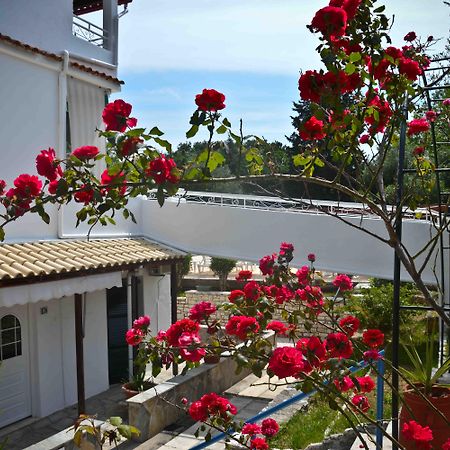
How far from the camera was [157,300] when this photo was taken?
18203 millimetres

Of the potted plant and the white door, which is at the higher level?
the potted plant

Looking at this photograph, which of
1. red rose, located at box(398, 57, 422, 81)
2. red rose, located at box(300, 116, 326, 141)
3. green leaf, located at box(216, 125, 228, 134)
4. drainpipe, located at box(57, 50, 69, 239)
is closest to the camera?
green leaf, located at box(216, 125, 228, 134)

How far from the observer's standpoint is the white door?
1287 cm

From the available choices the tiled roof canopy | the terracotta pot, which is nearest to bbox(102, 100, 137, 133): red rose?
the terracotta pot

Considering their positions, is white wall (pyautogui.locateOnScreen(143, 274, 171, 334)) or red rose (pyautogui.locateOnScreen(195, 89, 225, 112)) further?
white wall (pyautogui.locateOnScreen(143, 274, 171, 334))

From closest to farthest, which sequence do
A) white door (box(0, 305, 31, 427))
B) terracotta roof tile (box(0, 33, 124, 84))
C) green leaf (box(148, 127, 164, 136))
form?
1. green leaf (box(148, 127, 164, 136))
2. terracotta roof tile (box(0, 33, 124, 84))
3. white door (box(0, 305, 31, 427))

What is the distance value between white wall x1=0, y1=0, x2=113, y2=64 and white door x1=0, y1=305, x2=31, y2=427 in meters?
6.63

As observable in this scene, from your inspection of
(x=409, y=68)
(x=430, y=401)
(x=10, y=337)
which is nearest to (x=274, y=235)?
(x=10, y=337)

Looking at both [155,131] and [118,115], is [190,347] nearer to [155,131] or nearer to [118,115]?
[155,131]

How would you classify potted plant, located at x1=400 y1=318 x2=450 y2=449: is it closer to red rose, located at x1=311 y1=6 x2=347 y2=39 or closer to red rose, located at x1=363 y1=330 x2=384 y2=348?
red rose, located at x1=363 y1=330 x2=384 y2=348

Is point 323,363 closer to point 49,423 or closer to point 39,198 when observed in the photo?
point 39,198

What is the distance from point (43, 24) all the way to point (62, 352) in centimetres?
830

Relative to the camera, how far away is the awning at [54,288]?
1087 cm

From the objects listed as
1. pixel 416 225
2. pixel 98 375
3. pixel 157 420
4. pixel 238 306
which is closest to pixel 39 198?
pixel 238 306
